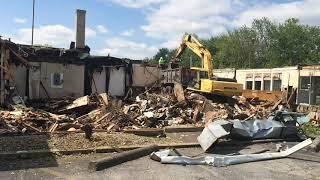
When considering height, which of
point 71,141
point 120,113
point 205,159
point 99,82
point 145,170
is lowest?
point 145,170

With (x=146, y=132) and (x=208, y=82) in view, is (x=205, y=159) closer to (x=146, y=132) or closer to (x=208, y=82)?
(x=146, y=132)

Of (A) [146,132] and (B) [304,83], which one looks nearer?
(A) [146,132]

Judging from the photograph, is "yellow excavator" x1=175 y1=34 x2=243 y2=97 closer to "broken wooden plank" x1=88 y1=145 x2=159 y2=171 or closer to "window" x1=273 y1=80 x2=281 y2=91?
"broken wooden plank" x1=88 y1=145 x2=159 y2=171

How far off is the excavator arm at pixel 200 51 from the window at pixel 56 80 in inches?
316

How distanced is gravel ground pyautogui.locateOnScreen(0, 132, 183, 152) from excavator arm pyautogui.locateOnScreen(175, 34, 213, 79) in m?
12.6

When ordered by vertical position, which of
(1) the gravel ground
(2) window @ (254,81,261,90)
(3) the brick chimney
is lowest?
(1) the gravel ground

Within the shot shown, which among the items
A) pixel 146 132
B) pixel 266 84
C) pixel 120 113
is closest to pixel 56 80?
pixel 120 113

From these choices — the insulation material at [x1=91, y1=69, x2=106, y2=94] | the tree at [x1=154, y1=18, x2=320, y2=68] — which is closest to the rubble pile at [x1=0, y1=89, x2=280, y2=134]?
the insulation material at [x1=91, y1=69, x2=106, y2=94]

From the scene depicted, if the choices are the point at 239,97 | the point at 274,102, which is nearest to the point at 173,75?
the point at 239,97

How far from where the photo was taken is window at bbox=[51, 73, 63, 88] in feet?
87.8

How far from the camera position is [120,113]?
704 inches

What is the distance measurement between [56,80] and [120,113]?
10.2 meters

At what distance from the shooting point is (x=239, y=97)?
86.6 feet

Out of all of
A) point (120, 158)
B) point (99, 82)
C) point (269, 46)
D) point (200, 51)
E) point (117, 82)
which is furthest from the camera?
point (269, 46)
